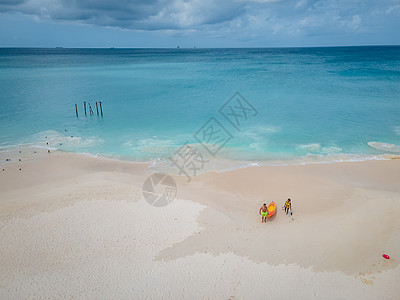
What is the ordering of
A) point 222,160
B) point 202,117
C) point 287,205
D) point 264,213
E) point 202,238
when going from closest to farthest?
point 202,238 → point 264,213 → point 287,205 → point 222,160 → point 202,117

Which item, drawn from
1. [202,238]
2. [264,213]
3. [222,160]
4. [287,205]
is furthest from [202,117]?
[202,238]

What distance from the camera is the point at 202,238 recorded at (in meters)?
11.2

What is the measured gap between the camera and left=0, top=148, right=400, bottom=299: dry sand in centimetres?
904

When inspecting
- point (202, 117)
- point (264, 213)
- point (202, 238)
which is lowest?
point (202, 238)

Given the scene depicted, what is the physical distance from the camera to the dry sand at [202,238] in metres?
9.04

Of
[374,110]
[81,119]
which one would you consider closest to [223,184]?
[81,119]

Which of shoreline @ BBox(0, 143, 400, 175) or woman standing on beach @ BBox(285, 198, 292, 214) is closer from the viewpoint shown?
woman standing on beach @ BBox(285, 198, 292, 214)

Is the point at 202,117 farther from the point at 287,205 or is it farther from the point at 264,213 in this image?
the point at 264,213

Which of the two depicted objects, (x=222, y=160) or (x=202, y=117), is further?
(x=202, y=117)

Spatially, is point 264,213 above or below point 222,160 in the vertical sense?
above

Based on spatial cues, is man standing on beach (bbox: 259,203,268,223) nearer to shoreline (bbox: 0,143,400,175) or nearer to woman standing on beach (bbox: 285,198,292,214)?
woman standing on beach (bbox: 285,198,292,214)

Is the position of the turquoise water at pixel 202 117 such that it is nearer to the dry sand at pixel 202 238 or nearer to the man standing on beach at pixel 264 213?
the dry sand at pixel 202 238

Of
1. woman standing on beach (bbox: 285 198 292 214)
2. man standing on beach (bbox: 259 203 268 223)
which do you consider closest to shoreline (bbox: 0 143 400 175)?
woman standing on beach (bbox: 285 198 292 214)

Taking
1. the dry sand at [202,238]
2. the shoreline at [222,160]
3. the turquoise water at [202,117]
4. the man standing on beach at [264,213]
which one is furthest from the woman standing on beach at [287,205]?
the turquoise water at [202,117]
